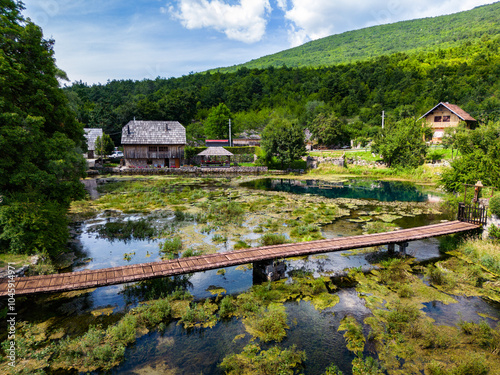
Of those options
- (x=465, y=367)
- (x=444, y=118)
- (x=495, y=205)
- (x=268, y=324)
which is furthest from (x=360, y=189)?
(x=444, y=118)

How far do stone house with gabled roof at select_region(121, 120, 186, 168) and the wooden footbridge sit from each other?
43080 mm

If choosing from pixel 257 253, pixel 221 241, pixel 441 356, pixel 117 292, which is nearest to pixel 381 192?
pixel 221 241

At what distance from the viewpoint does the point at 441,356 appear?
777cm

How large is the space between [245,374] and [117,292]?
253 inches

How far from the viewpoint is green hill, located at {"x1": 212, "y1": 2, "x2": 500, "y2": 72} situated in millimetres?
141125

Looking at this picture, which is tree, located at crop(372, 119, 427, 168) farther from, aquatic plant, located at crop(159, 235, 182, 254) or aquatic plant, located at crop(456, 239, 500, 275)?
aquatic plant, located at crop(159, 235, 182, 254)

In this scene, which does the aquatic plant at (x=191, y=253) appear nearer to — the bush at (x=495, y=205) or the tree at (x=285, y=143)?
the bush at (x=495, y=205)

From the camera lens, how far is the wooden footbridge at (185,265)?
955 cm

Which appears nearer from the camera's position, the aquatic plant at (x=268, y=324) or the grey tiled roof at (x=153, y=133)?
the aquatic plant at (x=268, y=324)

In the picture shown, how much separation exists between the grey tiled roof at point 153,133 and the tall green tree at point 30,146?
3697cm

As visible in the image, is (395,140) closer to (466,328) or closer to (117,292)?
(466,328)

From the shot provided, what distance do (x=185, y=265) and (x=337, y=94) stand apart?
309 ft

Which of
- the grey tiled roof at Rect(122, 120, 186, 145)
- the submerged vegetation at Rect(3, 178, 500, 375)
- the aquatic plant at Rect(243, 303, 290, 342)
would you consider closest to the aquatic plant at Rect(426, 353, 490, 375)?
the submerged vegetation at Rect(3, 178, 500, 375)

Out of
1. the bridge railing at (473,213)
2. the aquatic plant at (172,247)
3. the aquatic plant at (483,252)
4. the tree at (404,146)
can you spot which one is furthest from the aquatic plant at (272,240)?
the tree at (404,146)
